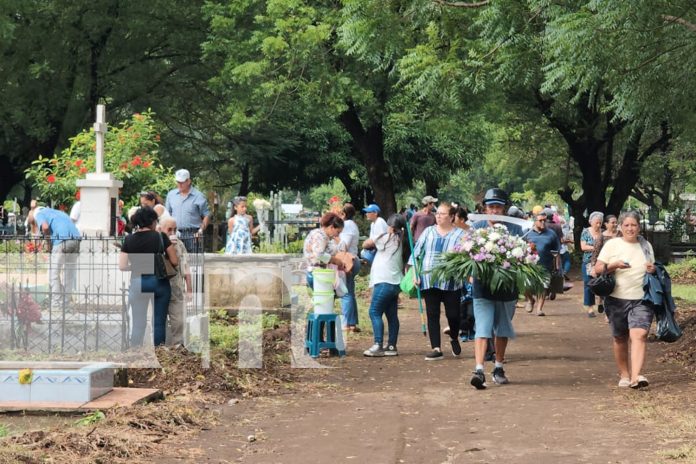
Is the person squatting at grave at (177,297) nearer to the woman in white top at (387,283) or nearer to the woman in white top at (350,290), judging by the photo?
the woman in white top at (387,283)

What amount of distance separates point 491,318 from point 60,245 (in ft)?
21.1

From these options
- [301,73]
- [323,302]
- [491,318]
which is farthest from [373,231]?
[301,73]

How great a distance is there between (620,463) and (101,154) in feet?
39.5

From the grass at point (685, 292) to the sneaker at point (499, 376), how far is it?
1113 centimetres

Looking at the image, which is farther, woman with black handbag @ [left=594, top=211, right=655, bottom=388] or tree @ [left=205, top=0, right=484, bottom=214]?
tree @ [left=205, top=0, right=484, bottom=214]

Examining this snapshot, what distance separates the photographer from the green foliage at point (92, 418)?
27.4 feet

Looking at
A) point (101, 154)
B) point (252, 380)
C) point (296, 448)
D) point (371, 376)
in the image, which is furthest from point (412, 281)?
point (101, 154)

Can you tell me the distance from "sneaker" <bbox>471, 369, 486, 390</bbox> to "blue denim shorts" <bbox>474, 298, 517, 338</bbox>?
477 mm

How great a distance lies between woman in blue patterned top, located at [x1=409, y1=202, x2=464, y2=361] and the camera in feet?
41.3

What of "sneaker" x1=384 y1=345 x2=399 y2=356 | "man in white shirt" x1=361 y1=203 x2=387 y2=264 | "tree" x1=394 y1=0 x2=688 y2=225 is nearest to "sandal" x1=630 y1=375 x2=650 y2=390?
"tree" x1=394 y1=0 x2=688 y2=225

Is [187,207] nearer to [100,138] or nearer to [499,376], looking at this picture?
[100,138]

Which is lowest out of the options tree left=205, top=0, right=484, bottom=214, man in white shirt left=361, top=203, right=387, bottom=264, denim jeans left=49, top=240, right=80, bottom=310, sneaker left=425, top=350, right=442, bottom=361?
sneaker left=425, top=350, right=442, bottom=361

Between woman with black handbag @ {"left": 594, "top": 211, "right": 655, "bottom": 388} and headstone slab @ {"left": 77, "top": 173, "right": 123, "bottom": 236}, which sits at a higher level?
headstone slab @ {"left": 77, "top": 173, "right": 123, "bottom": 236}

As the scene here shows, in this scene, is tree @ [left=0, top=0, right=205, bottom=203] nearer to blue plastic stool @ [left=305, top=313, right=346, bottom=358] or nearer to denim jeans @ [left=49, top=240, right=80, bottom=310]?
denim jeans @ [left=49, top=240, right=80, bottom=310]
